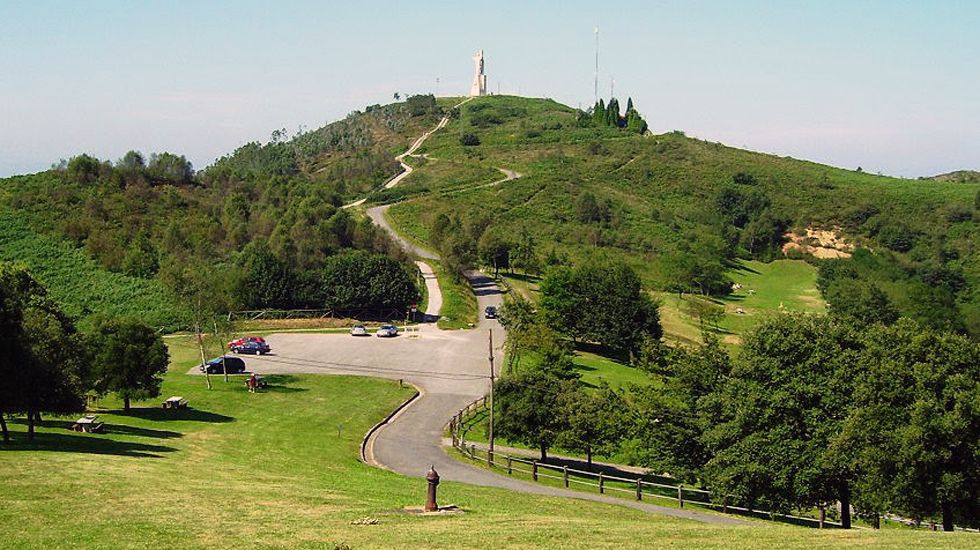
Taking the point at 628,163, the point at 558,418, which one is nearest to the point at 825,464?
the point at 558,418

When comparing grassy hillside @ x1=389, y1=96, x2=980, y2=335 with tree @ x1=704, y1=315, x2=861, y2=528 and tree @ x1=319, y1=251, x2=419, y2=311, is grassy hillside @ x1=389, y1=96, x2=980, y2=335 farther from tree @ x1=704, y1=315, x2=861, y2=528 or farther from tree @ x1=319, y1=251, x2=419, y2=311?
tree @ x1=704, y1=315, x2=861, y2=528

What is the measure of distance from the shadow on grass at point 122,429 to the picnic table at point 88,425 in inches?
24.0

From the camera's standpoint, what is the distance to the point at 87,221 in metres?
95.0

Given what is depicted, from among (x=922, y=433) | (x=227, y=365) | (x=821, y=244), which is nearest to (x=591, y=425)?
(x=922, y=433)

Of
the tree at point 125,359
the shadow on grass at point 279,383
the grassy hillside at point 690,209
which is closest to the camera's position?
the tree at point 125,359

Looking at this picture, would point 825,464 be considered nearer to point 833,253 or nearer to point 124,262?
point 124,262

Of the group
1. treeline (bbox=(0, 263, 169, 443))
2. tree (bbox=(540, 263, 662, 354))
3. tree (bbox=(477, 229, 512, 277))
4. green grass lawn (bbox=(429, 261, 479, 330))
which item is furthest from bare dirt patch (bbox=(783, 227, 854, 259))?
treeline (bbox=(0, 263, 169, 443))

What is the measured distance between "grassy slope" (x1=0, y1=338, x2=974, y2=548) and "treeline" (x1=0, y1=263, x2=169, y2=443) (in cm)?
164

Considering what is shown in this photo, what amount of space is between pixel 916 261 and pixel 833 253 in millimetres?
12957

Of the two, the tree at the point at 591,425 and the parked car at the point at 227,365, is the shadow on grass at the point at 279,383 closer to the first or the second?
the parked car at the point at 227,365

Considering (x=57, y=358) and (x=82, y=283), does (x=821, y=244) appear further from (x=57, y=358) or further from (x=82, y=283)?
(x=57, y=358)

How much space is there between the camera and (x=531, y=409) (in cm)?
4459

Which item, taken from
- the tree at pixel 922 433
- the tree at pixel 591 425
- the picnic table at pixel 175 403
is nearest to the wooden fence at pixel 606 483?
the tree at pixel 591 425

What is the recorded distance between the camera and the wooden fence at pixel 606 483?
3588cm
